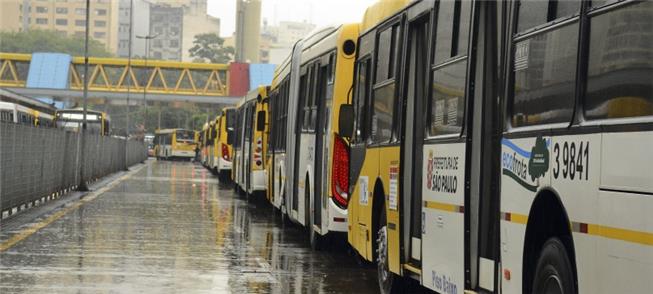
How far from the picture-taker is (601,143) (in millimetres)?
6133

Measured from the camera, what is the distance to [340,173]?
15555 mm

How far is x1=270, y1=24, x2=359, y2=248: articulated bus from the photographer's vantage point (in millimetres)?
15672

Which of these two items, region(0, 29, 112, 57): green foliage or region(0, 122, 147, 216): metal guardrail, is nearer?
region(0, 122, 147, 216): metal guardrail

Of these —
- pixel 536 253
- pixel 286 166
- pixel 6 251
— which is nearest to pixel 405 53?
pixel 536 253

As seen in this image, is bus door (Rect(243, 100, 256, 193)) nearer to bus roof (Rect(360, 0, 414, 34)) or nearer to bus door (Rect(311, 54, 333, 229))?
bus door (Rect(311, 54, 333, 229))

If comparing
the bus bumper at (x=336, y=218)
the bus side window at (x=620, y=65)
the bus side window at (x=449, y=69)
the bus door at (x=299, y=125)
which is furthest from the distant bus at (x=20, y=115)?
the bus side window at (x=620, y=65)

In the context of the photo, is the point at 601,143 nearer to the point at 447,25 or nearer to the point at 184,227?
the point at 447,25

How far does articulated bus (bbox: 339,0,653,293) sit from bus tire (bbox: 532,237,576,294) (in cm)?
1

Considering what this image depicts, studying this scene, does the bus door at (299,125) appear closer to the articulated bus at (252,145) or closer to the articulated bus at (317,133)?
the articulated bus at (317,133)

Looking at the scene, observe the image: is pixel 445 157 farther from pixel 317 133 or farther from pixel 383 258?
pixel 317 133

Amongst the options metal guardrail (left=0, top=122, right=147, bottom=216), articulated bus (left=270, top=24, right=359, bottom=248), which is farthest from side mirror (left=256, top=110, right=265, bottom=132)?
metal guardrail (left=0, top=122, right=147, bottom=216)

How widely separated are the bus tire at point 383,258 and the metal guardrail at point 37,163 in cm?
1148

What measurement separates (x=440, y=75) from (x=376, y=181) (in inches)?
109

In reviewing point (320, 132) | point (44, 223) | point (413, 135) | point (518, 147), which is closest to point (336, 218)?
point (320, 132)
